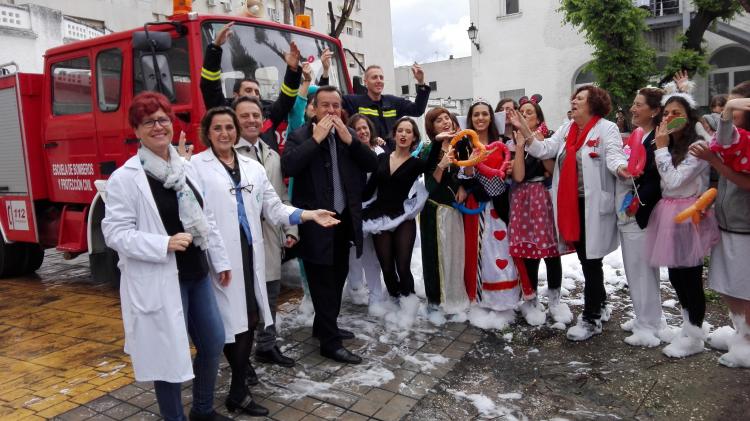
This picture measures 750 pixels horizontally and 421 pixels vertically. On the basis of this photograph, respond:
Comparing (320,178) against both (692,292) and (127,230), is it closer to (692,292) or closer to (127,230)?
(127,230)

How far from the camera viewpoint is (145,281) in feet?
8.59

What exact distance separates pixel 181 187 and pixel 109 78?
10.2ft

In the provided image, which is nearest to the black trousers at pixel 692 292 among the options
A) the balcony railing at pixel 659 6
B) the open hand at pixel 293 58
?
the open hand at pixel 293 58

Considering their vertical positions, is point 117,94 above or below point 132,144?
above

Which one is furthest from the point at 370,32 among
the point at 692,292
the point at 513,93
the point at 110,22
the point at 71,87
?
the point at 692,292

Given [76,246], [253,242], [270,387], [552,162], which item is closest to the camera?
[253,242]

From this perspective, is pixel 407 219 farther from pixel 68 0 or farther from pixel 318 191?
pixel 68 0

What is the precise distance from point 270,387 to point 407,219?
1.70 metres

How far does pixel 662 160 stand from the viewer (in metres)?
3.78

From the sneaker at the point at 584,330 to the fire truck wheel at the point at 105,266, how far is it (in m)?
4.23

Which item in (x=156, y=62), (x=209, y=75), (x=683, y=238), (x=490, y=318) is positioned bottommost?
(x=490, y=318)

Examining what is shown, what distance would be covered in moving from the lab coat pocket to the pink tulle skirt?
317 cm

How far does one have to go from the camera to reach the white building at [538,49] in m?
17.6

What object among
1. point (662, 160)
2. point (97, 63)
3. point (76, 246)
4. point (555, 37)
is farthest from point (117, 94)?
point (555, 37)
